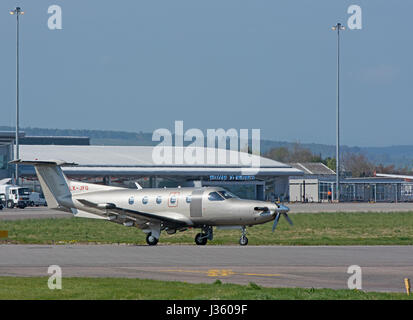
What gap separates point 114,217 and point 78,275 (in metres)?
13.7

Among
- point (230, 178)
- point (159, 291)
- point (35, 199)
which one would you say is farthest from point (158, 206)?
point (230, 178)

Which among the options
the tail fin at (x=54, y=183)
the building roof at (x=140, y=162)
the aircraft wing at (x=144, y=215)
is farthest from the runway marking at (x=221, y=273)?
the building roof at (x=140, y=162)

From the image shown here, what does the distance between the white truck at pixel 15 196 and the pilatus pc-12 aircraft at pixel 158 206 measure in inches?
2115

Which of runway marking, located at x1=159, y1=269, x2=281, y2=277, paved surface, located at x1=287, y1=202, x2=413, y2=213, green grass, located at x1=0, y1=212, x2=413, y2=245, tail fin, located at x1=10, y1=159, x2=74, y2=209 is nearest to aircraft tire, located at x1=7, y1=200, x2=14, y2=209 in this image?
paved surface, located at x1=287, y1=202, x2=413, y2=213

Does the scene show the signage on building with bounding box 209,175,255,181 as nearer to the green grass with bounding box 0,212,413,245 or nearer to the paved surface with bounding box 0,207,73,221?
the paved surface with bounding box 0,207,73,221

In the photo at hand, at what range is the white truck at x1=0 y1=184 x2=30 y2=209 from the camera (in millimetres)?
91125

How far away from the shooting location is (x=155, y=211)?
37156 mm

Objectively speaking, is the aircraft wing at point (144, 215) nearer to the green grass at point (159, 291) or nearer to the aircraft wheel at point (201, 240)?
the aircraft wheel at point (201, 240)

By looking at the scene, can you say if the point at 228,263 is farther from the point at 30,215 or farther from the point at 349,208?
the point at 349,208

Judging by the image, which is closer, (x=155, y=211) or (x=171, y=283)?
(x=171, y=283)

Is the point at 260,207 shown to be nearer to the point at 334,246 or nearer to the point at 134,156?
the point at 334,246

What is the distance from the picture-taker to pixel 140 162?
115750mm

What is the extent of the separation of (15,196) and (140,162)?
27.2 meters
